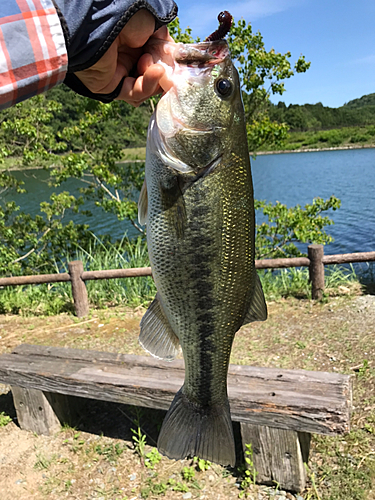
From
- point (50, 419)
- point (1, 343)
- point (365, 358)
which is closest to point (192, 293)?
point (50, 419)

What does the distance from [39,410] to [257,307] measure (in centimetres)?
338

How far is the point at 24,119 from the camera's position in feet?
25.7

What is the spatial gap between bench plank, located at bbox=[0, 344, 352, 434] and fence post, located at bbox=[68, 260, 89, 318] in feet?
7.34

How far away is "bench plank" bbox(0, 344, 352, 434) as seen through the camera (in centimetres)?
304

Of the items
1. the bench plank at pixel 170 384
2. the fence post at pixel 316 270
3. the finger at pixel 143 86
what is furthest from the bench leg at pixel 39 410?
the fence post at pixel 316 270

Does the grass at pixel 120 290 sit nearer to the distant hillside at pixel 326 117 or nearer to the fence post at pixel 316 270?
the fence post at pixel 316 270

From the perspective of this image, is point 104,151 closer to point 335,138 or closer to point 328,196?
point 328,196

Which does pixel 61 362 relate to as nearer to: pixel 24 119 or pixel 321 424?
pixel 321 424

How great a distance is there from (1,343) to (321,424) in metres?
5.00

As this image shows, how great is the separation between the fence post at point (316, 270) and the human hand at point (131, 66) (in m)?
4.90

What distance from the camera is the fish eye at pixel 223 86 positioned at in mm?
1541

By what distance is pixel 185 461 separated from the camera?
3697mm

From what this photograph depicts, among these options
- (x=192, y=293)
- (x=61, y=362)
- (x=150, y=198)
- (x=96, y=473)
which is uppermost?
(x=150, y=198)

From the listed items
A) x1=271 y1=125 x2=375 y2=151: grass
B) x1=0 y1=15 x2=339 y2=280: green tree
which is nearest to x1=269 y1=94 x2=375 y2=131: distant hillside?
x1=271 y1=125 x2=375 y2=151: grass
